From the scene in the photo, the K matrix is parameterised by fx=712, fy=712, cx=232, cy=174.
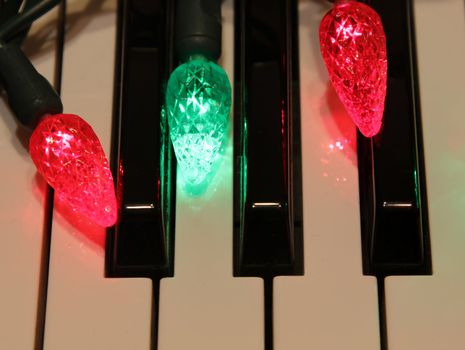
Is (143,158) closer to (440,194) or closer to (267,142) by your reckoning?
(267,142)

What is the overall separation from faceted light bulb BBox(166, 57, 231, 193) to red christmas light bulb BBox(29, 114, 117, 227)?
0.08 meters

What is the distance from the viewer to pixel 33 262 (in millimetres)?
737

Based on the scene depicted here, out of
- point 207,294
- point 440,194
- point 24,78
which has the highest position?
point 24,78

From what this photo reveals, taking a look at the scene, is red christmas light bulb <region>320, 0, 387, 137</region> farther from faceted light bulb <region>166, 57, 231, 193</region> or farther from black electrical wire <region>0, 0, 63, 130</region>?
black electrical wire <region>0, 0, 63, 130</region>

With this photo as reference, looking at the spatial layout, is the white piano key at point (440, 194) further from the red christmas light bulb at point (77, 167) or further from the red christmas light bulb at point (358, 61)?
the red christmas light bulb at point (77, 167)

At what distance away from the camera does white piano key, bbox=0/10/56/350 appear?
28.4 inches

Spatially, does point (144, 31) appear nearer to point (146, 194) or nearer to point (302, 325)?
point (146, 194)

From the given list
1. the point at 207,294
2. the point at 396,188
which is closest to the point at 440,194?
the point at 396,188

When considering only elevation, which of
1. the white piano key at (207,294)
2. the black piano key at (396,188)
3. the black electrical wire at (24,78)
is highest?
the black electrical wire at (24,78)

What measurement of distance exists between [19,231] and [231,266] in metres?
0.23

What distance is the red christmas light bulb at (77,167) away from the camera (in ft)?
2.36

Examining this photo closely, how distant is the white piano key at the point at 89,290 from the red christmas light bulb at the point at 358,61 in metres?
0.25

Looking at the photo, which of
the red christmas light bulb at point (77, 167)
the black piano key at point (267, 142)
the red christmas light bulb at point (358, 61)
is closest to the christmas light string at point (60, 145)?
the red christmas light bulb at point (77, 167)

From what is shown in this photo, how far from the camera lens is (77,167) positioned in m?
0.72
